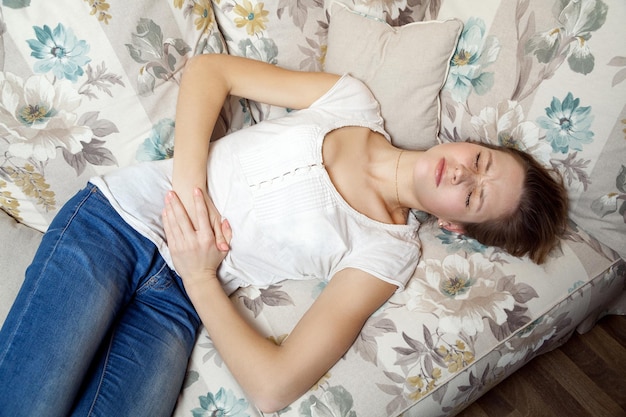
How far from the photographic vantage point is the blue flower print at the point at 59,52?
39.7 inches

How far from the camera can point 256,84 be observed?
1210mm

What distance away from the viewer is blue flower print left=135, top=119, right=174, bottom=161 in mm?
1188

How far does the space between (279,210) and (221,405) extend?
0.44 meters

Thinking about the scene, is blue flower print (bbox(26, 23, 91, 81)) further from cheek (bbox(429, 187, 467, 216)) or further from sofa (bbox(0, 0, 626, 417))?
cheek (bbox(429, 187, 467, 216))

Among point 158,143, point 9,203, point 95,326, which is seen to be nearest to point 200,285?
point 95,326

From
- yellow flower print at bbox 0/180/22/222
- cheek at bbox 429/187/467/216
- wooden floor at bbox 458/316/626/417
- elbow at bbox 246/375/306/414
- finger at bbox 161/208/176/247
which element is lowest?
wooden floor at bbox 458/316/626/417

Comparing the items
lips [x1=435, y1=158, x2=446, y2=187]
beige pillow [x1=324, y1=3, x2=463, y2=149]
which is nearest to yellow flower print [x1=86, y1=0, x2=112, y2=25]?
beige pillow [x1=324, y1=3, x2=463, y2=149]

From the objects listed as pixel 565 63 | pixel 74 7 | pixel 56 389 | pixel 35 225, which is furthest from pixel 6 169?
pixel 565 63

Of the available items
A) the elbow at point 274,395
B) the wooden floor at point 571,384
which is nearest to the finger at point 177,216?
the elbow at point 274,395

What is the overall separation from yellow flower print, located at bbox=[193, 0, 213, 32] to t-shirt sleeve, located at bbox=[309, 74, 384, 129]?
34cm

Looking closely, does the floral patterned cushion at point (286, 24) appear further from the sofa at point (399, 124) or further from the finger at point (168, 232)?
the finger at point (168, 232)

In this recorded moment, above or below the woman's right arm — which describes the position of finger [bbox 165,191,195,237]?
below

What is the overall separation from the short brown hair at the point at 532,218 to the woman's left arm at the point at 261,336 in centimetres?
32

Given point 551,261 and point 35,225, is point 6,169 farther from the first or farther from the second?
point 551,261
